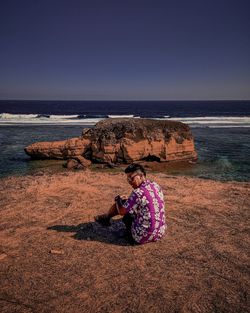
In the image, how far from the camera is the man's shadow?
483 cm

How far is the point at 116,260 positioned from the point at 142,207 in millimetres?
825

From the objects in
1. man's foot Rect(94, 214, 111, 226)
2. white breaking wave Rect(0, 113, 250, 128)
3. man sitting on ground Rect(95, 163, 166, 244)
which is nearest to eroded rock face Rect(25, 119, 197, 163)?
man's foot Rect(94, 214, 111, 226)

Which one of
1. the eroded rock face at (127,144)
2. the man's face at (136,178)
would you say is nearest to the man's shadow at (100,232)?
the man's face at (136,178)

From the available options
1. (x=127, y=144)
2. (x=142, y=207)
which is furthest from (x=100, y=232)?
(x=127, y=144)

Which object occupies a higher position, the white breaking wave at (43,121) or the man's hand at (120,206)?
the man's hand at (120,206)

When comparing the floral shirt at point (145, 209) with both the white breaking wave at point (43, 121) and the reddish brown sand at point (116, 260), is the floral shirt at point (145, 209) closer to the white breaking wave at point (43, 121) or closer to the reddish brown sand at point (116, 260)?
the reddish brown sand at point (116, 260)

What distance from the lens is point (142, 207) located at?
4246 millimetres

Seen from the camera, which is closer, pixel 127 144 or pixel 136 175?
pixel 136 175

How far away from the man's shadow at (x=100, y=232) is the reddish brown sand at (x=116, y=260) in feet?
0.06

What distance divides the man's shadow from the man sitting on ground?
1.04ft

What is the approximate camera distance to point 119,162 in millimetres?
12430

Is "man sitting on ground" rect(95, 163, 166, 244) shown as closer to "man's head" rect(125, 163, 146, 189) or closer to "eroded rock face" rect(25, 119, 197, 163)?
"man's head" rect(125, 163, 146, 189)

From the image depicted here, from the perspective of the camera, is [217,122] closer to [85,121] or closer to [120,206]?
[85,121]

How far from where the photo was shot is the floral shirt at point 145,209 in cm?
422
